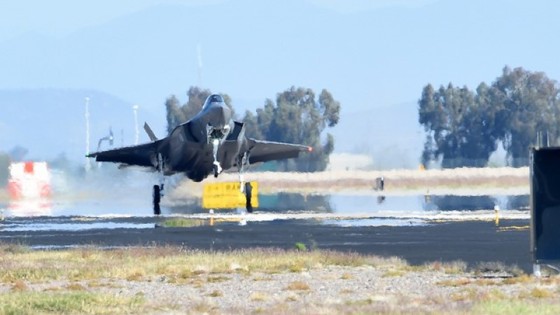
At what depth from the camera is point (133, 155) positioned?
2186 inches

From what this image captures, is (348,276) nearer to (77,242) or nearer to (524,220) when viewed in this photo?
(77,242)

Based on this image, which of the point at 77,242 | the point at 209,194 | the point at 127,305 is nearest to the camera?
the point at 127,305

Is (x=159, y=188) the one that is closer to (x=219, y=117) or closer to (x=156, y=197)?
(x=156, y=197)

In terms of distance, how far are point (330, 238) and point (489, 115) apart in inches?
3801

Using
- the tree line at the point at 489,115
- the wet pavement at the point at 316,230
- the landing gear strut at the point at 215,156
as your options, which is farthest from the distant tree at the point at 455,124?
the landing gear strut at the point at 215,156

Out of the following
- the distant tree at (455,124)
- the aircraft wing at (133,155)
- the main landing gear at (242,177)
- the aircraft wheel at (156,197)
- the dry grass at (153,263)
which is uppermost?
the distant tree at (455,124)

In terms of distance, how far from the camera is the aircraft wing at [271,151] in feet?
185

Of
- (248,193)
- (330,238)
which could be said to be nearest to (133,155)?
(248,193)

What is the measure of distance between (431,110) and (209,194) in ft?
247

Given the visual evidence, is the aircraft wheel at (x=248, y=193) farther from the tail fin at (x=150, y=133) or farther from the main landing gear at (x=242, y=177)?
the tail fin at (x=150, y=133)

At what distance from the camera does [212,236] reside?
125 feet

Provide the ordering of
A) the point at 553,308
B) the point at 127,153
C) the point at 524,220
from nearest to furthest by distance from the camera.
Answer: the point at 553,308, the point at 524,220, the point at 127,153

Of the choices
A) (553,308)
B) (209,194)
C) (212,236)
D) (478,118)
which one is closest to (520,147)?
(478,118)

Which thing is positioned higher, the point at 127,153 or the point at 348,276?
the point at 127,153
